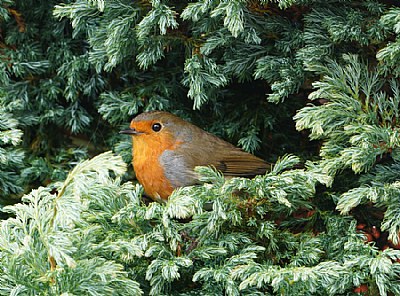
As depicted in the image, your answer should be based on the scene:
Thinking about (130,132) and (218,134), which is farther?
(218,134)

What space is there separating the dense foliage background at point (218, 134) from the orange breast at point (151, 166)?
0.14 meters

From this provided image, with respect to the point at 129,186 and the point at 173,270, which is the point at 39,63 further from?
the point at 173,270

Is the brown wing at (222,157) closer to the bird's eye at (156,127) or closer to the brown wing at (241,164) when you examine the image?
the brown wing at (241,164)

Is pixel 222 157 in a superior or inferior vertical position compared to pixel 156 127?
inferior

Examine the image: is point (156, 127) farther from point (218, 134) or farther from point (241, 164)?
point (241, 164)

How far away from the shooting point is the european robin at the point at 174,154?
3250mm

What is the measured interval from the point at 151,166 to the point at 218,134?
42cm

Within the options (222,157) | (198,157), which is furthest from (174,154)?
(222,157)

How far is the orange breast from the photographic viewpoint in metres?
3.24

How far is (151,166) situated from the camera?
327cm

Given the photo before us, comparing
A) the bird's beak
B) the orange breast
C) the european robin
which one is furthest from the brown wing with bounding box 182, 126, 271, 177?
the bird's beak

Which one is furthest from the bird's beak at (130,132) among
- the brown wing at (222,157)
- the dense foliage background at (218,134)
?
the brown wing at (222,157)

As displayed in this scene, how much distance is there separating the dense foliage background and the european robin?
0.29 feet

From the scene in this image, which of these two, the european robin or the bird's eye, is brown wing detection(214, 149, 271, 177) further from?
the bird's eye
